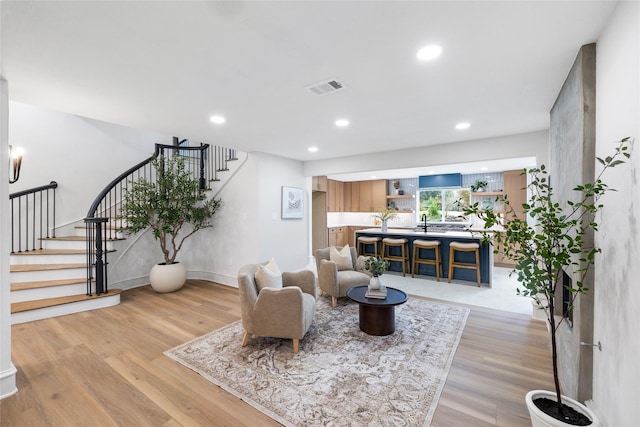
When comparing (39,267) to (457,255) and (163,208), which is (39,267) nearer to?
(163,208)

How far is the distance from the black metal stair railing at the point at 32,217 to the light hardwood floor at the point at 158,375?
200cm

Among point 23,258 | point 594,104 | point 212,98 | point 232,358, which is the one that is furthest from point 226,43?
point 23,258

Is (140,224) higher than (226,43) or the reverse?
the reverse

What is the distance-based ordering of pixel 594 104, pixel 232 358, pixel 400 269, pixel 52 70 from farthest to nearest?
1. pixel 400 269
2. pixel 232 358
3. pixel 52 70
4. pixel 594 104

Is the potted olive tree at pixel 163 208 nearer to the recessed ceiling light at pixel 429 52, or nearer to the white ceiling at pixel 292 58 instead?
the white ceiling at pixel 292 58

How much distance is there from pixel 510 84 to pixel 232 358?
367 cm

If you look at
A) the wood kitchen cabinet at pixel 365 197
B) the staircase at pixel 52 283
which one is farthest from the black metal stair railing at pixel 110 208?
the wood kitchen cabinet at pixel 365 197

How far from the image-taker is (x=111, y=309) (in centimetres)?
400

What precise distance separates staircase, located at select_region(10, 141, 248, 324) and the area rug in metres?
2.18

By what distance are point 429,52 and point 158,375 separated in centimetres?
341

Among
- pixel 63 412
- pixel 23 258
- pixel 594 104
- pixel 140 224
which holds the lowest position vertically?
pixel 63 412

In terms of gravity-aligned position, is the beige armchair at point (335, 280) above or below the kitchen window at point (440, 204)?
below

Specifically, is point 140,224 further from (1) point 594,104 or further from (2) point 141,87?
(1) point 594,104

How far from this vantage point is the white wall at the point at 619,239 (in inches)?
49.6
